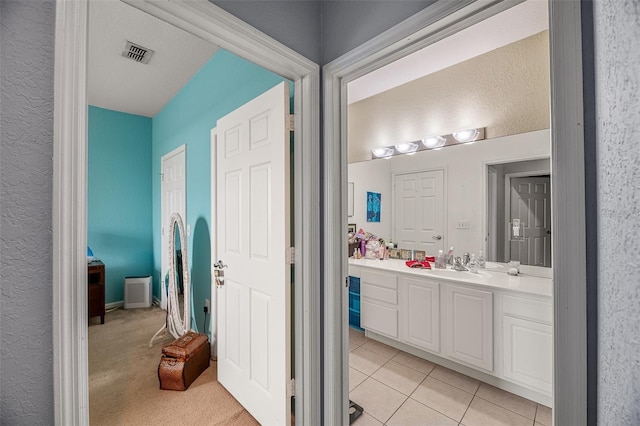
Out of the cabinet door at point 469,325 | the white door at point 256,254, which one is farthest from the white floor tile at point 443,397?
the white door at point 256,254

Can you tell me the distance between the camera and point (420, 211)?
2.98 metres

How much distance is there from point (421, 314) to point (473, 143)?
1614mm

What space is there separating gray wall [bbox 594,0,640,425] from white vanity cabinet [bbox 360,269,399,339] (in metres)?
2.47

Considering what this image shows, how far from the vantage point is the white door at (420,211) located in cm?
284

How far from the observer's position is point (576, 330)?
0.79m

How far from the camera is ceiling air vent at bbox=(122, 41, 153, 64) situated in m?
2.43

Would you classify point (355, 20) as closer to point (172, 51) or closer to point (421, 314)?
point (172, 51)

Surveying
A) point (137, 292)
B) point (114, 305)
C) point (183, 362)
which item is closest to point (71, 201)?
point (183, 362)

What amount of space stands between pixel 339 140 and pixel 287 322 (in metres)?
1.01

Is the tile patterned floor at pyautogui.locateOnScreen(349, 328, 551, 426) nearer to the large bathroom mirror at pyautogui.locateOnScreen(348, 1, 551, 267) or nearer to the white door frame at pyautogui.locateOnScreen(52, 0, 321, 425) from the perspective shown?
the large bathroom mirror at pyautogui.locateOnScreen(348, 1, 551, 267)

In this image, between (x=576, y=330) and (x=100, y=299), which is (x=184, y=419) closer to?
(x=576, y=330)

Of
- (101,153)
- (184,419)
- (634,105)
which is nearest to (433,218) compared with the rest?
(184,419)

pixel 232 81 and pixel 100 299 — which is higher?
pixel 232 81

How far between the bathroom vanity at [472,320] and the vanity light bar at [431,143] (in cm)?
117
